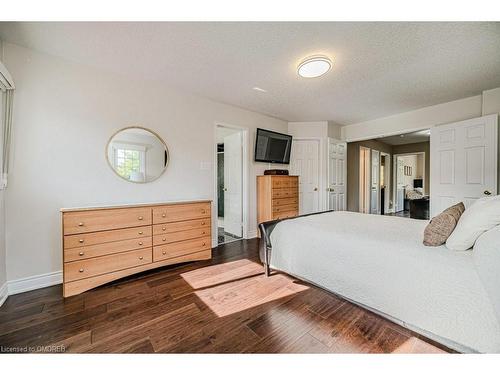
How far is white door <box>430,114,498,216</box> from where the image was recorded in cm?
277

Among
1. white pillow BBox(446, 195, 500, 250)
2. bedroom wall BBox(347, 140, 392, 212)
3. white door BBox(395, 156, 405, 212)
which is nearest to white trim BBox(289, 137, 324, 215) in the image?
bedroom wall BBox(347, 140, 392, 212)

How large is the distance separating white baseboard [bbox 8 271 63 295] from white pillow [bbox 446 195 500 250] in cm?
347

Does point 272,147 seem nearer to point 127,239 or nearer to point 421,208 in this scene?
point 127,239

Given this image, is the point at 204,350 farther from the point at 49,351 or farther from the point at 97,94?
the point at 97,94

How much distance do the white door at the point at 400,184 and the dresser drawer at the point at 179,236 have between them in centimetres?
746

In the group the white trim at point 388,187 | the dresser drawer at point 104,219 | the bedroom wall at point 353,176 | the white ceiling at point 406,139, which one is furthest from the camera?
the white trim at point 388,187

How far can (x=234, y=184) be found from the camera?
4078 mm

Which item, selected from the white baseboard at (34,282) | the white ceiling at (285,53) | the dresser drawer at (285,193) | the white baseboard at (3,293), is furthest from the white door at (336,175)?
the white baseboard at (3,293)

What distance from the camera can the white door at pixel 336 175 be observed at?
4.43 meters

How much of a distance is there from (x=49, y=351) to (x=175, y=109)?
273 centimetres

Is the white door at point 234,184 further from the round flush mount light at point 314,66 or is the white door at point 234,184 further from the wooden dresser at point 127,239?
the round flush mount light at point 314,66

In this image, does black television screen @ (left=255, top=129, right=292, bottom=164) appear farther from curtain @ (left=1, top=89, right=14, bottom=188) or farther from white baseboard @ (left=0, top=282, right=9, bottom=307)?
white baseboard @ (left=0, top=282, right=9, bottom=307)

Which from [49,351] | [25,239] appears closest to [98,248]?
[25,239]
